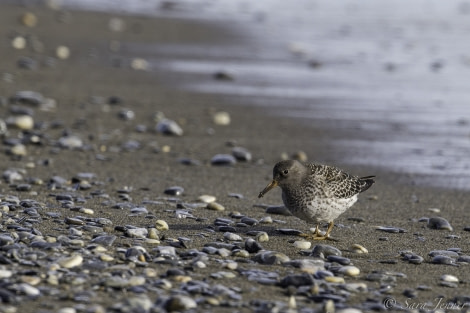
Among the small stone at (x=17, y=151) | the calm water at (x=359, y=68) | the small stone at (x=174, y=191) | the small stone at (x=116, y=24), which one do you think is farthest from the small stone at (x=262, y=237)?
the small stone at (x=116, y=24)

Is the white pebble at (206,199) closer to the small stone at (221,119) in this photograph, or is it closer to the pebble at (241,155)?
the pebble at (241,155)

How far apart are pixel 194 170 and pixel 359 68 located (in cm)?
827

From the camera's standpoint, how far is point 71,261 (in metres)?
5.41

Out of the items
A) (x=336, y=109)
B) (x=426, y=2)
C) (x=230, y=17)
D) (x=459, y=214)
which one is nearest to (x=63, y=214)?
(x=459, y=214)

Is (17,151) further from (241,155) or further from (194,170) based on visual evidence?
(241,155)

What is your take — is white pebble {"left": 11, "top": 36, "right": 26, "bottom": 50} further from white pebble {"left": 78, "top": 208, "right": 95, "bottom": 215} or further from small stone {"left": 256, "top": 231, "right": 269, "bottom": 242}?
small stone {"left": 256, "top": 231, "right": 269, "bottom": 242}

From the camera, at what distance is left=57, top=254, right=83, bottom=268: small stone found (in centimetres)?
538

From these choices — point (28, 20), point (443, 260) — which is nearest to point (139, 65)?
point (28, 20)

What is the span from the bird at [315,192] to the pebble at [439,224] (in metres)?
0.75

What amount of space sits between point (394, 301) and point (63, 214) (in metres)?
3.03

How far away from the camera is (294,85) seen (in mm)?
14742

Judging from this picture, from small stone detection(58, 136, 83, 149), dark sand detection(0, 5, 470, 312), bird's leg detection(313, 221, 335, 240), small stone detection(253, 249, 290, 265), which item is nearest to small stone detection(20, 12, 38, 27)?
dark sand detection(0, 5, 470, 312)

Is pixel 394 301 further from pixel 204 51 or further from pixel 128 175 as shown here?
pixel 204 51

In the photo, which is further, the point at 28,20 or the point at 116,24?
the point at 116,24
